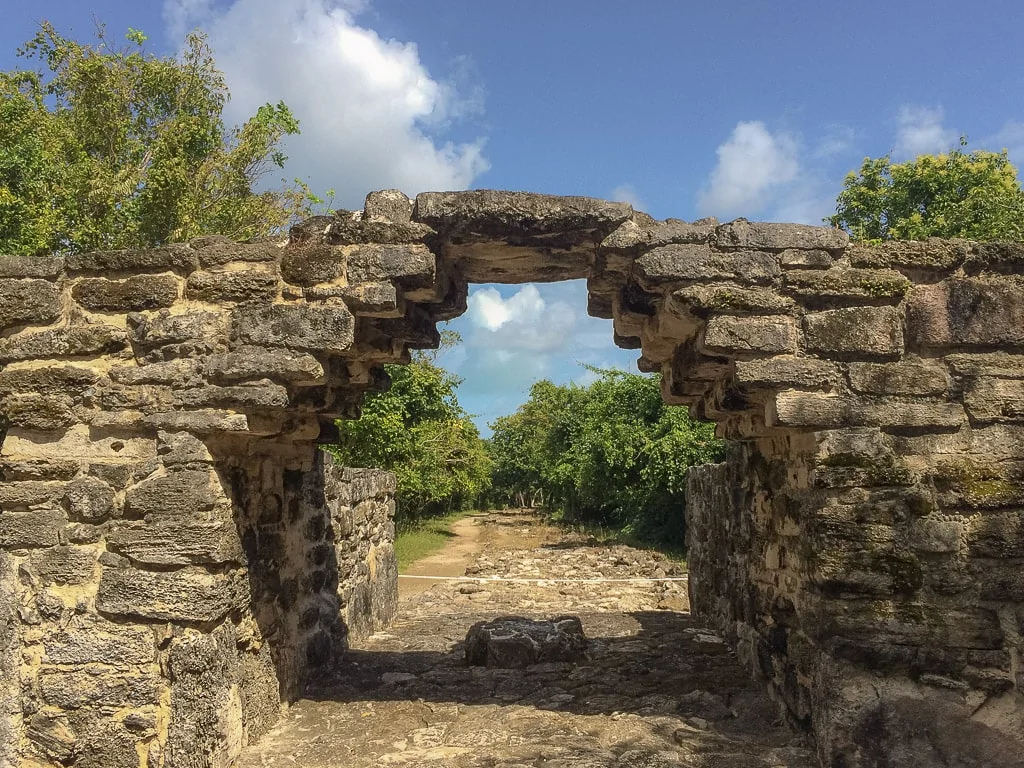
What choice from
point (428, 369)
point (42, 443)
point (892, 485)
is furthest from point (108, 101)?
point (892, 485)

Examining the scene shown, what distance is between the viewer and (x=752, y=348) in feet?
12.2

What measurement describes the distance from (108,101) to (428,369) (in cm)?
910

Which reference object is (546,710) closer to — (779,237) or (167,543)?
(167,543)

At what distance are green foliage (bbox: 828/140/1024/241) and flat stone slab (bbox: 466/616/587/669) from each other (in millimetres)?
14048

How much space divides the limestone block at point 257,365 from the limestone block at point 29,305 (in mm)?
982

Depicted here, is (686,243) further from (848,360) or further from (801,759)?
(801,759)

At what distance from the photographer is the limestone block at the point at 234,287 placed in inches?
154

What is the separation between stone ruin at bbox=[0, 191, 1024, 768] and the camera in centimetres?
346

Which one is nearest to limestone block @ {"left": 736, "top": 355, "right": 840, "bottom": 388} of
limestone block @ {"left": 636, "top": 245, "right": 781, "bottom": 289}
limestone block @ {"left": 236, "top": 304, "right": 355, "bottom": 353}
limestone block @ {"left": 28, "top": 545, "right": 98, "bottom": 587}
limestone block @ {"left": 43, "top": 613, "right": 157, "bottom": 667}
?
limestone block @ {"left": 636, "top": 245, "right": 781, "bottom": 289}

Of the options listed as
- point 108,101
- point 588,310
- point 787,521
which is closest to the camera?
point 787,521

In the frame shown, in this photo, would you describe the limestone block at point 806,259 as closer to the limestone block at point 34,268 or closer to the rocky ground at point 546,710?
the rocky ground at point 546,710

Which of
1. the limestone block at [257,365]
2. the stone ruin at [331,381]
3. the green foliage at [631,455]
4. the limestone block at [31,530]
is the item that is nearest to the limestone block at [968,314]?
the stone ruin at [331,381]

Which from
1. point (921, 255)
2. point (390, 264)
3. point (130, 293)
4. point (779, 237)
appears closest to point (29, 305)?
point (130, 293)

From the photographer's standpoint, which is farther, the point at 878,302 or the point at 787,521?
the point at 787,521
